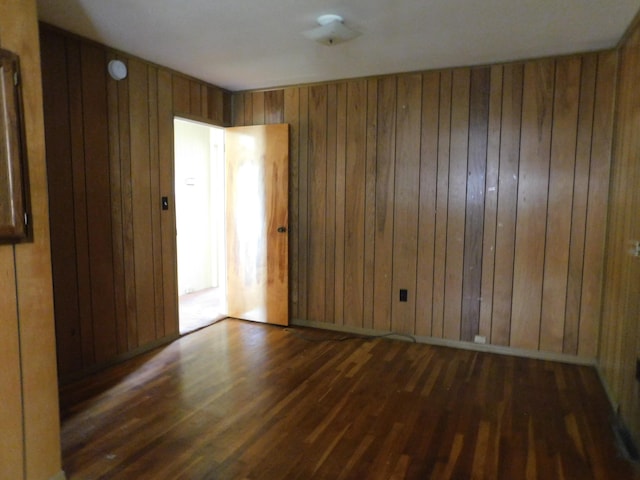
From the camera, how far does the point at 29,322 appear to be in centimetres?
175

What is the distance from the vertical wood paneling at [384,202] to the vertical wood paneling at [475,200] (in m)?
0.65

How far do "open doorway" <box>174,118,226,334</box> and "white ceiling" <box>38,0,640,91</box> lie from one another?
2.01m

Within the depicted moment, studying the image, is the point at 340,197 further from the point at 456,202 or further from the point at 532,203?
the point at 532,203

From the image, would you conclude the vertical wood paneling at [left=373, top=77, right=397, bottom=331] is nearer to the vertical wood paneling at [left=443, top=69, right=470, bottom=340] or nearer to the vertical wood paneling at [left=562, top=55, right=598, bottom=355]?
the vertical wood paneling at [left=443, top=69, right=470, bottom=340]

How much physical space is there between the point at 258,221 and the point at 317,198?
2.12ft

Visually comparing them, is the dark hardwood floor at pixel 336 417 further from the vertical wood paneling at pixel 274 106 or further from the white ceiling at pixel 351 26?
the white ceiling at pixel 351 26

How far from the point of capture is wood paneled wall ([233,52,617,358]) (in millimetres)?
3234

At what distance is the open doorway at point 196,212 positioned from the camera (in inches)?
213

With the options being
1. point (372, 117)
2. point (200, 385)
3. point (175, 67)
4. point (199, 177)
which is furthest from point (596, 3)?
point (199, 177)

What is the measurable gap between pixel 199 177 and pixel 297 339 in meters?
2.95

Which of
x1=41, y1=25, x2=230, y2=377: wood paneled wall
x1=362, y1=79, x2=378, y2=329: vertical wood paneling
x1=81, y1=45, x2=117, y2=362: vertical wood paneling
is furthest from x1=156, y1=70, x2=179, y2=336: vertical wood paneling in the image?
x1=362, y1=79, x2=378, y2=329: vertical wood paneling

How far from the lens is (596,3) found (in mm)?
2342

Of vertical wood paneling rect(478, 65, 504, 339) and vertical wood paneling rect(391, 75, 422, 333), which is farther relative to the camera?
vertical wood paneling rect(391, 75, 422, 333)

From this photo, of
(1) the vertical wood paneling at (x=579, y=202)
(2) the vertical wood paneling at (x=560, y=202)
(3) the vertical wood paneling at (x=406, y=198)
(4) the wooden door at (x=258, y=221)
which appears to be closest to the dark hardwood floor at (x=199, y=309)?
(4) the wooden door at (x=258, y=221)
